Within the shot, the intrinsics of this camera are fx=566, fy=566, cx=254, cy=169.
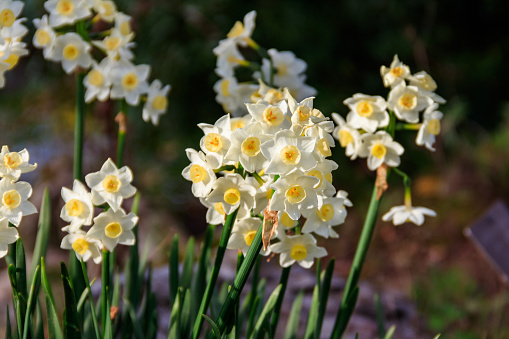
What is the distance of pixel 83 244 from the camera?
39.1 inches

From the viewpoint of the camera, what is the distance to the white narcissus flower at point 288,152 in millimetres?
851

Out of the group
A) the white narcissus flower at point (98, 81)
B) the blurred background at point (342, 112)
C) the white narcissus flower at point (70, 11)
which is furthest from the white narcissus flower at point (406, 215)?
the blurred background at point (342, 112)

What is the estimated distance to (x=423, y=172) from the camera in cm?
430

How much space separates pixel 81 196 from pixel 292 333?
703 mm

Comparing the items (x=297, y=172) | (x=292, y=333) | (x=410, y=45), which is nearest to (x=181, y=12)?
(x=410, y=45)

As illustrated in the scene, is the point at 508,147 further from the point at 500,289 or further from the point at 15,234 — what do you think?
the point at 15,234

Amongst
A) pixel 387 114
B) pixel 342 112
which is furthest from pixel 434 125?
pixel 342 112

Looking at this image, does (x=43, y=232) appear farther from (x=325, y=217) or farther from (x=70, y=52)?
(x=325, y=217)

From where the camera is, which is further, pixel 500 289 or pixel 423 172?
pixel 423 172

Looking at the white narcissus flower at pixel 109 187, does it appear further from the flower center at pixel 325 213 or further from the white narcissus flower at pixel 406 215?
the white narcissus flower at pixel 406 215

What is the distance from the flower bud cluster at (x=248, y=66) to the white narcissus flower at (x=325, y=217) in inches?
16.4

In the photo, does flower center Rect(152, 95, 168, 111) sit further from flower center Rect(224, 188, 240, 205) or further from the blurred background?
the blurred background

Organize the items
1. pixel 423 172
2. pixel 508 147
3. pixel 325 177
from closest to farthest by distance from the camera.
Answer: pixel 325 177 → pixel 508 147 → pixel 423 172

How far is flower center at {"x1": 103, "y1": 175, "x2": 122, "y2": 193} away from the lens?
0.96 meters
